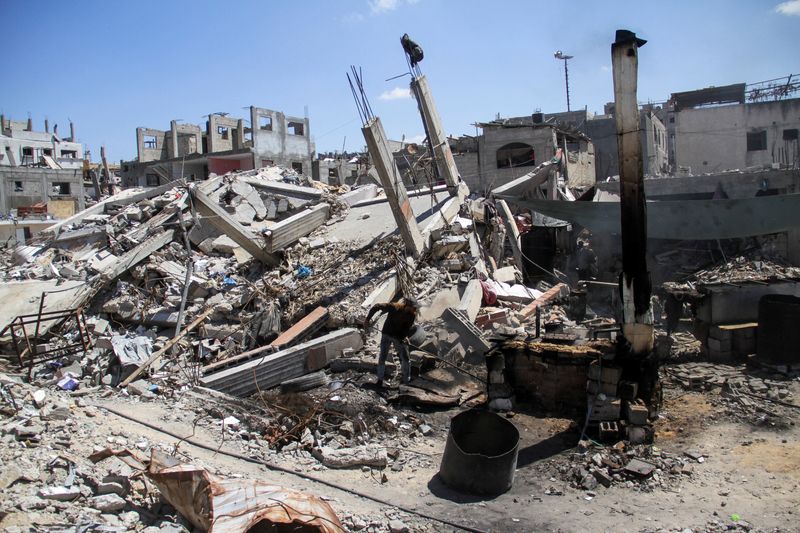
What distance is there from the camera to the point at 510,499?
527 centimetres

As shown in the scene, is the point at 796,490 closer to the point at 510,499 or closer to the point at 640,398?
the point at 640,398

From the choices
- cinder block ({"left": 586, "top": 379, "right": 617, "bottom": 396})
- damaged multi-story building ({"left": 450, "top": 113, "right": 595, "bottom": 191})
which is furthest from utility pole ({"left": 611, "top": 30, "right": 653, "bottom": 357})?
damaged multi-story building ({"left": 450, "top": 113, "right": 595, "bottom": 191})

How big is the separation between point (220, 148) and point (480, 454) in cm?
3510

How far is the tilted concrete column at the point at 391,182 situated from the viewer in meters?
10.9

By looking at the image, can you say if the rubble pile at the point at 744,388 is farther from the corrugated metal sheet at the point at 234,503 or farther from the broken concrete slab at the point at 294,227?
the broken concrete slab at the point at 294,227

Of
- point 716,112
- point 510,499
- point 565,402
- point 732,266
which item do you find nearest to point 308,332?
point 565,402

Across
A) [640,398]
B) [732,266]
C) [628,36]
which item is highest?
[628,36]

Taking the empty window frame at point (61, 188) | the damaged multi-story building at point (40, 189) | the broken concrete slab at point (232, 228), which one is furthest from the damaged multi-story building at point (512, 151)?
the empty window frame at point (61, 188)

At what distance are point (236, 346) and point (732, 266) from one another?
11099 mm

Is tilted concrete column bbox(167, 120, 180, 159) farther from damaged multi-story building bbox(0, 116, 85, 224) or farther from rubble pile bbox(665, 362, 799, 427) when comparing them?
rubble pile bbox(665, 362, 799, 427)

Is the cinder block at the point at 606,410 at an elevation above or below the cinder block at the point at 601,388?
below

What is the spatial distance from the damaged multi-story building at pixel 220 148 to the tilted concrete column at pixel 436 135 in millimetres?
20409

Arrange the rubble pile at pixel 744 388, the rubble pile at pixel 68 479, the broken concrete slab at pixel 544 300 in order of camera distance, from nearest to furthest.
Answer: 1. the rubble pile at pixel 68 479
2. the rubble pile at pixel 744 388
3. the broken concrete slab at pixel 544 300

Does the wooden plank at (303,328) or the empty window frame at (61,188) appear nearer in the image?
the wooden plank at (303,328)
